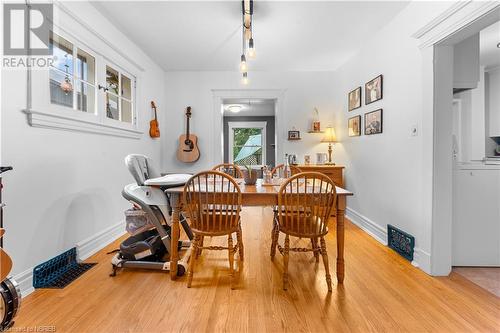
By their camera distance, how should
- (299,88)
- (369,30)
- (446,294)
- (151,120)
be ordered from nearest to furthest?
(446,294)
(369,30)
(151,120)
(299,88)

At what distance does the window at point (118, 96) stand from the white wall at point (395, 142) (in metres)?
3.29

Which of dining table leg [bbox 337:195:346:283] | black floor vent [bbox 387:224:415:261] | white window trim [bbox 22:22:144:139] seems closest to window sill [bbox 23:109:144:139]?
white window trim [bbox 22:22:144:139]

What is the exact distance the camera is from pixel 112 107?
3.18 m

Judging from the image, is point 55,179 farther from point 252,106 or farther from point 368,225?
point 252,106

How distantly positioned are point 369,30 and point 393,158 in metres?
1.62

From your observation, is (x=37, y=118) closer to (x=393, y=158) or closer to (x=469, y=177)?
(x=393, y=158)

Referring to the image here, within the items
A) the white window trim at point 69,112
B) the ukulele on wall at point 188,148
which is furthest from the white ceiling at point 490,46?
the white window trim at point 69,112

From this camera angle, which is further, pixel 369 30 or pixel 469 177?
pixel 369 30

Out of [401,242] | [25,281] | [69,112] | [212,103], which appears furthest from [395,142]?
[25,281]

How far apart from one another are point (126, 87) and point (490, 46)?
5.09 metres

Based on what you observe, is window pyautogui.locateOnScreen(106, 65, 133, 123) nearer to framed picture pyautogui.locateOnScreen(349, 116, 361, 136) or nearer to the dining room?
the dining room

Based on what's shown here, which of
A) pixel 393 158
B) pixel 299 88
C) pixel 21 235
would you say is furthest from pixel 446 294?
pixel 299 88

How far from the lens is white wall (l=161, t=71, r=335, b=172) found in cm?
477

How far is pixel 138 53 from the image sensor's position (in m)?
3.70
